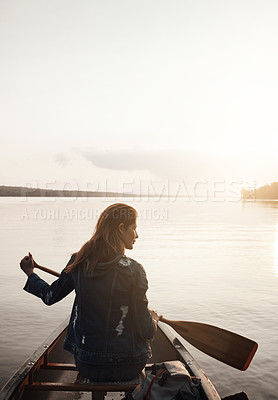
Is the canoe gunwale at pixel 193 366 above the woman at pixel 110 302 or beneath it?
beneath

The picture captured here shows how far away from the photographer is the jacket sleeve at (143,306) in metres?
3.91

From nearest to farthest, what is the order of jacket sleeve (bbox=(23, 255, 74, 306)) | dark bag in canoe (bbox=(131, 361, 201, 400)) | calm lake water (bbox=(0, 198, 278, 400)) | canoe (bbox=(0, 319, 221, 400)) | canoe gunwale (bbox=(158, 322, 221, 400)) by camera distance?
1. dark bag in canoe (bbox=(131, 361, 201, 400))
2. jacket sleeve (bbox=(23, 255, 74, 306))
3. canoe (bbox=(0, 319, 221, 400))
4. canoe gunwale (bbox=(158, 322, 221, 400))
5. calm lake water (bbox=(0, 198, 278, 400))

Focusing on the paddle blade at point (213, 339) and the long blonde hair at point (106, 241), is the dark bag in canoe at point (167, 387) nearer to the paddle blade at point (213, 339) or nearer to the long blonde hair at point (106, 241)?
the long blonde hair at point (106, 241)

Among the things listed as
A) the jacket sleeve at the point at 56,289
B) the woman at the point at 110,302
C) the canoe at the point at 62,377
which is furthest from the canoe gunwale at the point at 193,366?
the jacket sleeve at the point at 56,289

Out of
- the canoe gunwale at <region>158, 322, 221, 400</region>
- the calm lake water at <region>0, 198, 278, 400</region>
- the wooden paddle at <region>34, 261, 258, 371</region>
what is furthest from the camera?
the calm lake water at <region>0, 198, 278, 400</region>

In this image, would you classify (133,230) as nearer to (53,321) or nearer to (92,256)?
(92,256)

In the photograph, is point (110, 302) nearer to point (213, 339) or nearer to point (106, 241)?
point (106, 241)

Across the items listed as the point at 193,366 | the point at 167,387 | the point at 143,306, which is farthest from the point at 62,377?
the point at 143,306

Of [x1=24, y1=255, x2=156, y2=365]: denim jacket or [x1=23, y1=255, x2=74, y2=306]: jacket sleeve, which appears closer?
[x1=24, y1=255, x2=156, y2=365]: denim jacket

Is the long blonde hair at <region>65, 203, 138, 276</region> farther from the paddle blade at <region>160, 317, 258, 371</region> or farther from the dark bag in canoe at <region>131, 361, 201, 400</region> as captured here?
the paddle blade at <region>160, 317, 258, 371</region>

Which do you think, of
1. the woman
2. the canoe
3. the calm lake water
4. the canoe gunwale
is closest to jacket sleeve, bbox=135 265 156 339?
the woman

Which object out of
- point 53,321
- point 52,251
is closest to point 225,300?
point 53,321

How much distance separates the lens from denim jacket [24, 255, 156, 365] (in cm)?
388

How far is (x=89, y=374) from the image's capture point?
4207 mm
